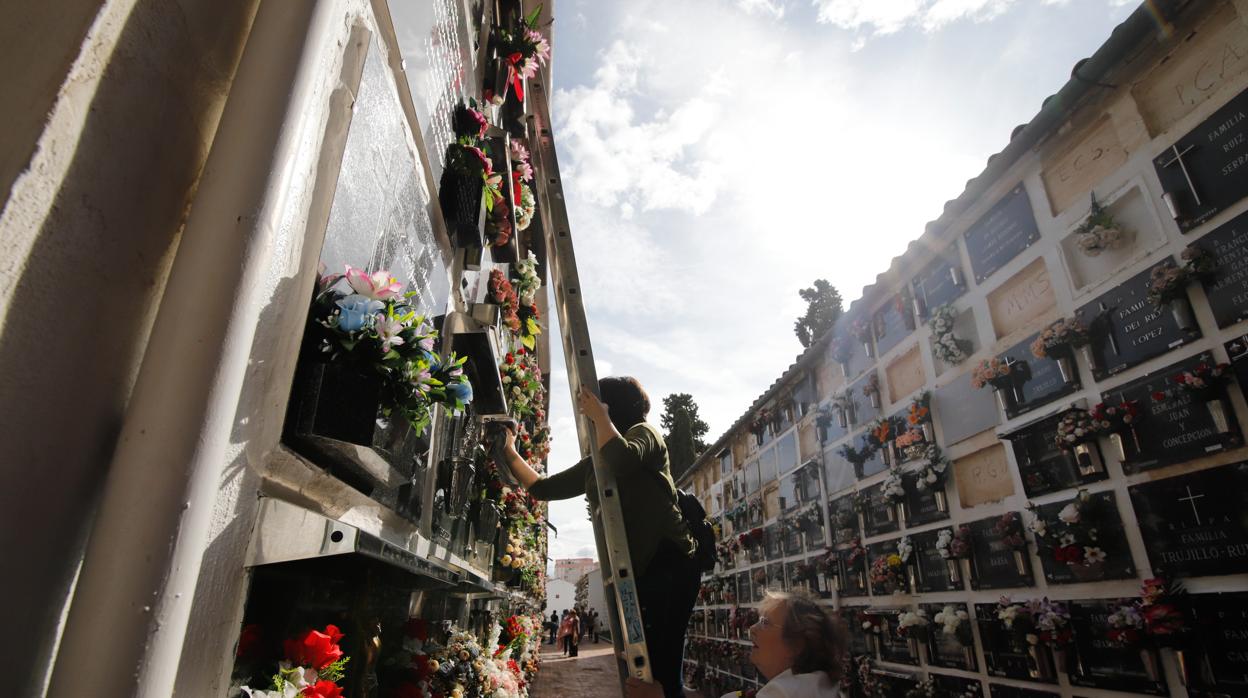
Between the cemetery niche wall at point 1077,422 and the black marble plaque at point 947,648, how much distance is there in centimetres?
2

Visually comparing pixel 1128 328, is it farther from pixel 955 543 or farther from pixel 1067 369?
pixel 955 543

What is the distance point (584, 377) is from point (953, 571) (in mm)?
6165

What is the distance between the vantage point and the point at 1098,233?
5359 mm

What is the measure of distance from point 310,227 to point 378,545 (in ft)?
3.01

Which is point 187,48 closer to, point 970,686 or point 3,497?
point 3,497

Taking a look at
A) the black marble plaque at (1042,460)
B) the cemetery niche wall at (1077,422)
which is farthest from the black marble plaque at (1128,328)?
the black marble plaque at (1042,460)

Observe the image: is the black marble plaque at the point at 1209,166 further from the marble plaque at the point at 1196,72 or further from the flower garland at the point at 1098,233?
the flower garland at the point at 1098,233

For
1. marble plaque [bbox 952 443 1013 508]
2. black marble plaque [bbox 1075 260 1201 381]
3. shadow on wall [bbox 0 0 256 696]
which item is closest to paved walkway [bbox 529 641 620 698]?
marble plaque [bbox 952 443 1013 508]

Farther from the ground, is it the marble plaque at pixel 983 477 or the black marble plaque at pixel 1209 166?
the black marble plaque at pixel 1209 166

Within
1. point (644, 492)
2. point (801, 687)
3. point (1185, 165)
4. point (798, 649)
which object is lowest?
point (801, 687)

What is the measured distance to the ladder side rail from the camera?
8.30 feet

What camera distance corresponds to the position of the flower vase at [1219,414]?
428 cm

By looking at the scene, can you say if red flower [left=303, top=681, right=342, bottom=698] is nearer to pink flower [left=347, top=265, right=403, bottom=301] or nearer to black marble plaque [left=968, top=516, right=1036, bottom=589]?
pink flower [left=347, top=265, right=403, bottom=301]

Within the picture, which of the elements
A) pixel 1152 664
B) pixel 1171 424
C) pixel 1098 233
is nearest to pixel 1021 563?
pixel 1152 664
